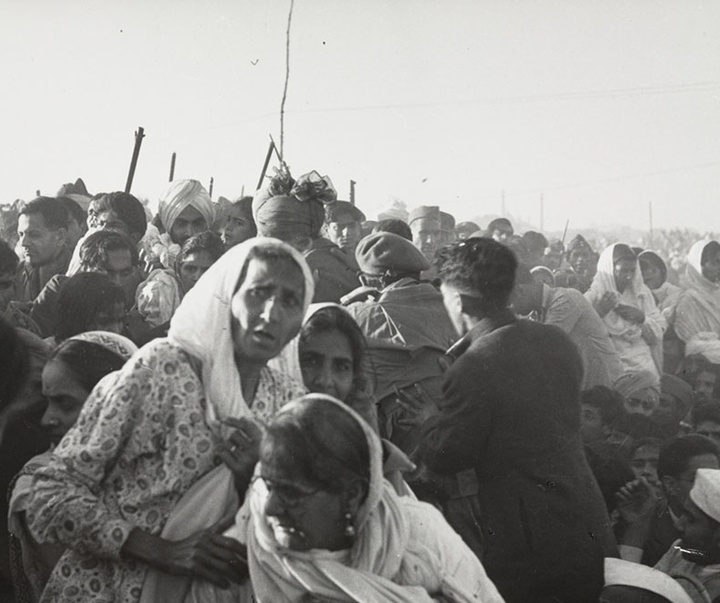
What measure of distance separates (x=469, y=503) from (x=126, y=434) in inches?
63.6

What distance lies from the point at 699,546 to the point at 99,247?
3.18 metres

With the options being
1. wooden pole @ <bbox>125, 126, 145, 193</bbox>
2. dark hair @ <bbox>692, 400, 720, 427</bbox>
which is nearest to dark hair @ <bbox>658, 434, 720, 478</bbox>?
dark hair @ <bbox>692, 400, 720, 427</bbox>

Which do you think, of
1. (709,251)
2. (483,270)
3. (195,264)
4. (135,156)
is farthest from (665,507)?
(135,156)

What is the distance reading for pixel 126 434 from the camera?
2531 mm

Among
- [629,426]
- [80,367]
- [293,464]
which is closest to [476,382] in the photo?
[293,464]

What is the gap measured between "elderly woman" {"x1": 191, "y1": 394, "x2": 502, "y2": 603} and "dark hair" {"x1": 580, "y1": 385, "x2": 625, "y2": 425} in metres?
3.34

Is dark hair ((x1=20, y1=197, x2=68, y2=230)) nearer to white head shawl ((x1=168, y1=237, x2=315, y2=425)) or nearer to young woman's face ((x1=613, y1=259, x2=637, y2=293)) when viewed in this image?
white head shawl ((x1=168, y1=237, x2=315, y2=425))

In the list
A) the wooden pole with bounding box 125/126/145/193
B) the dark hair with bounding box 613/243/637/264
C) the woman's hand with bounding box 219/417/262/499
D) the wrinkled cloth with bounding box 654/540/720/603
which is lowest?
the wrinkled cloth with bounding box 654/540/720/603

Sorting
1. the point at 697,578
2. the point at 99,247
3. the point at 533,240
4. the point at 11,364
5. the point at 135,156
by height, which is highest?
the point at 135,156

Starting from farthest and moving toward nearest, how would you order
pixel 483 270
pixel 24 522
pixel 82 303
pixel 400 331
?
1. pixel 400 331
2. pixel 82 303
3. pixel 483 270
4. pixel 24 522

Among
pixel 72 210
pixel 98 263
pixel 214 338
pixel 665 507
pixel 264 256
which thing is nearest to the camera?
pixel 214 338

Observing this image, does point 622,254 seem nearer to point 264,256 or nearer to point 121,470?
point 264,256

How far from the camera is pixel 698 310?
27.2 ft

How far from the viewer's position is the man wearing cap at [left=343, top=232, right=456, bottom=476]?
428 centimetres
